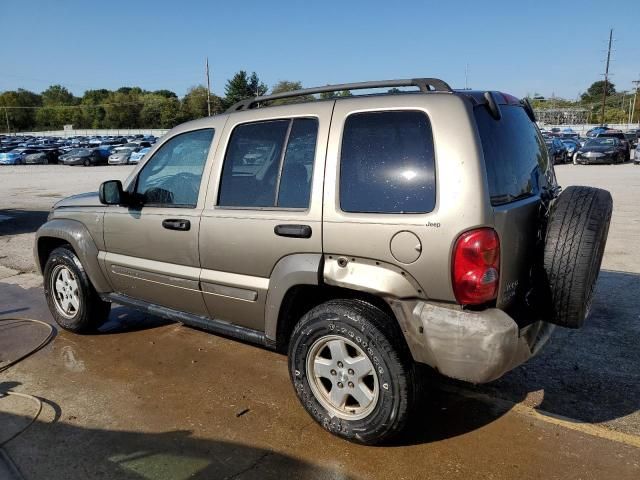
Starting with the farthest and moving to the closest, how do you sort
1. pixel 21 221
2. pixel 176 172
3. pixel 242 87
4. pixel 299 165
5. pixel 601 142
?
pixel 242 87 → pixel 601 142 → pixel 21 221 → pixel 176 172 → pixel 299 165

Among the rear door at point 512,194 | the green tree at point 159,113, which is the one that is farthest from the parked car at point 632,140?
the green tree at point 159,113

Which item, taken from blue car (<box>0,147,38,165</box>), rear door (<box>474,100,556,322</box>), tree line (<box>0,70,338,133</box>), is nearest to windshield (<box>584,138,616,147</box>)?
rear door (<box>474,100,556,322</box>)

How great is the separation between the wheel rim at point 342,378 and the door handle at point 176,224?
129 cm

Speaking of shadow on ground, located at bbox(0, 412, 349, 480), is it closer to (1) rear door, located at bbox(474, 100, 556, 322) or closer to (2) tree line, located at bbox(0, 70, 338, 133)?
(1) rear door, located at bbox(474, 100, 556, 322)

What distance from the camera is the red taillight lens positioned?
102 inches

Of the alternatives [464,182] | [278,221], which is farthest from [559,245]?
[278,221]

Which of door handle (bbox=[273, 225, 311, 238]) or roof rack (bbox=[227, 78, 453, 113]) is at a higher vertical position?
roof rack (bbox=[227, 78, 453, 113])

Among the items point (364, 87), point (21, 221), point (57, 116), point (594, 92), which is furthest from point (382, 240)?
point (594, 92)

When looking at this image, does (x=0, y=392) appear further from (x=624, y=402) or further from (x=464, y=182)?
(x=624, y=402)

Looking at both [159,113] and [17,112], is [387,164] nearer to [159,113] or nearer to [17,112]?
[159,113]

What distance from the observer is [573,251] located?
2.82 metres

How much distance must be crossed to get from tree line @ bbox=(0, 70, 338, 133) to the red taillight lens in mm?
95891

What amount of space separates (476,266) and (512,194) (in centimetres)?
53

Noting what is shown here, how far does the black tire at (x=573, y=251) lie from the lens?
281 centimetres
